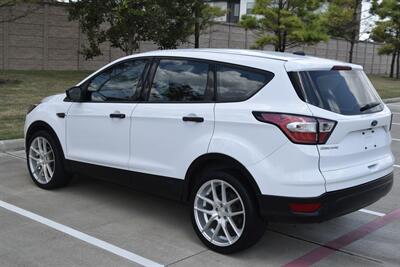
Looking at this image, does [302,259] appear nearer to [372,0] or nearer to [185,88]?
[185,88]

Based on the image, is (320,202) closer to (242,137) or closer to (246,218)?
(246,218)

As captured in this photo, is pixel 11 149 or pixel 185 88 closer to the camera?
pixel 185 88

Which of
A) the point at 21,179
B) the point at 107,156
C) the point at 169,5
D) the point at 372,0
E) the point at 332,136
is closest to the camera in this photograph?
the point at 332,136

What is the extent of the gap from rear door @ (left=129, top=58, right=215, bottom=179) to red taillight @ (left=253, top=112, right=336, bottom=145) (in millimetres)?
701

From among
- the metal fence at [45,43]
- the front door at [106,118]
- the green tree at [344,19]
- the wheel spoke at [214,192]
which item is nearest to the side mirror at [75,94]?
the front door at [106,118]

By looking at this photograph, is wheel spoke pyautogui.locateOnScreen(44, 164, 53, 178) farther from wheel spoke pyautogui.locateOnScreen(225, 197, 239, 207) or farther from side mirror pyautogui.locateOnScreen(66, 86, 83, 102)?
wheel spoke pyautogui.locateOnScreen(225, 197, 239, 207)

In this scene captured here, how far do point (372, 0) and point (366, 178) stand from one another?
Answer: 124 ft

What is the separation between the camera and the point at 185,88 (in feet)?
16.2

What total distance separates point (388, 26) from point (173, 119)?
37320 mm

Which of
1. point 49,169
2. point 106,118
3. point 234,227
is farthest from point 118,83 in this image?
point 234,227

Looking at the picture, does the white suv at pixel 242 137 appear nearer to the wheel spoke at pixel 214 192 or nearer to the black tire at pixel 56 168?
the wheel spoke at pixel 214 192

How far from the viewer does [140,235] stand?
4879mm

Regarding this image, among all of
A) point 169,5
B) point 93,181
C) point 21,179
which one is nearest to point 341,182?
point 93,181

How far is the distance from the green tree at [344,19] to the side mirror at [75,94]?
96.3 ft
